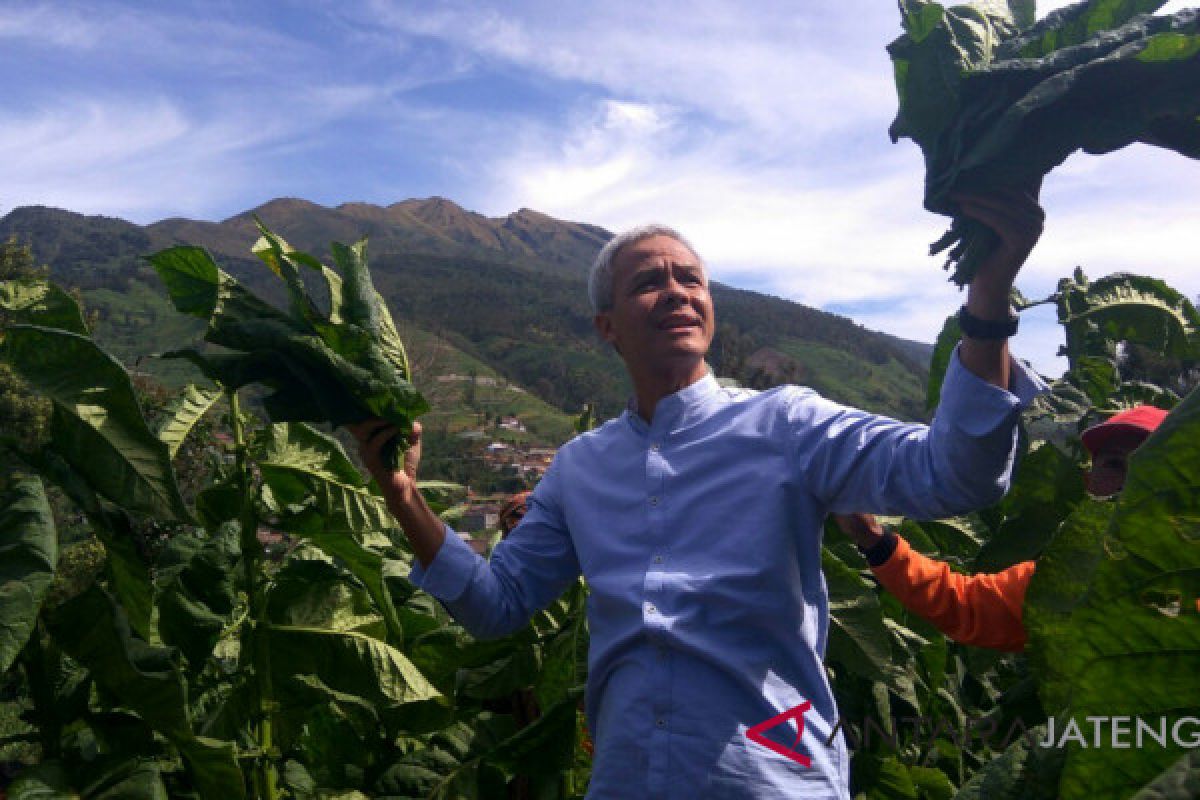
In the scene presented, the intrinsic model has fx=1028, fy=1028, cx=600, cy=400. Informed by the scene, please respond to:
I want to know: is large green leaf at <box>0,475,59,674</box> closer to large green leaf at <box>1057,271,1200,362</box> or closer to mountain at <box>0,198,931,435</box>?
large green leaf at <box>1057,271,1200,362</box>

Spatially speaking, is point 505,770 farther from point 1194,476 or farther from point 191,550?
point 1194,476

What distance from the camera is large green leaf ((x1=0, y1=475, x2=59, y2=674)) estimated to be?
1.60 metres

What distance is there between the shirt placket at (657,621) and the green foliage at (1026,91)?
743 millimetres

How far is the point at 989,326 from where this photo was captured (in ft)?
4.77

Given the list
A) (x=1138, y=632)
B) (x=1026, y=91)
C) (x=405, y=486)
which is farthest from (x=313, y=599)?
(x=1138, y=632)

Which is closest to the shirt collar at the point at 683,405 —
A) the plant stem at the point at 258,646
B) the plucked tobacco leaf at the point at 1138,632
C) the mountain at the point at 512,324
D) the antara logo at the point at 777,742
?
the antara logo at the point at 777,742

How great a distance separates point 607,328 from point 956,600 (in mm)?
1007

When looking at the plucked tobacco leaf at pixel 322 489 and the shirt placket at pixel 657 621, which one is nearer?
the shirt placket at pixel 657 621

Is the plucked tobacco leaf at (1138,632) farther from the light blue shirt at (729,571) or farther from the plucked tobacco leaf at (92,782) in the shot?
the plucked tobacco leaf at (92,782)

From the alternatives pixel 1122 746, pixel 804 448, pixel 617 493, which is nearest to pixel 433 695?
pixel 617 493

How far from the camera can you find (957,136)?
53.0 inches

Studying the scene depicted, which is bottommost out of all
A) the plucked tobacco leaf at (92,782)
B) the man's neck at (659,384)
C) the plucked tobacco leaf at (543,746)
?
the plucked tobacco leaf at (543,746)

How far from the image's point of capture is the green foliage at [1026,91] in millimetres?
1240

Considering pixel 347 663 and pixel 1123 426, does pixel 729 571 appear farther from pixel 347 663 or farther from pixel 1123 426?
pixel 1123 426
